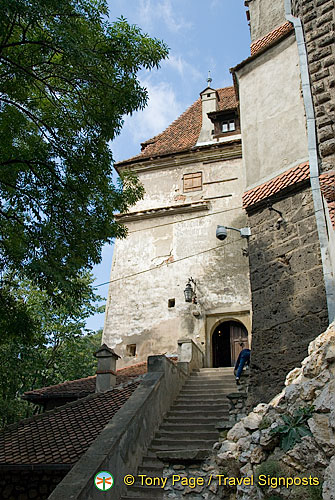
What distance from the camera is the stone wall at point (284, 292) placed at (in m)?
6.29

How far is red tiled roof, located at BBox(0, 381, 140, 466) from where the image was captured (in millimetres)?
7480

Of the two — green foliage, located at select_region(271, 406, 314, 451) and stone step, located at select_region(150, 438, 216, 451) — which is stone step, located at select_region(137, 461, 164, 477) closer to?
stone step, located at select_region(150, 438, 216, 451)

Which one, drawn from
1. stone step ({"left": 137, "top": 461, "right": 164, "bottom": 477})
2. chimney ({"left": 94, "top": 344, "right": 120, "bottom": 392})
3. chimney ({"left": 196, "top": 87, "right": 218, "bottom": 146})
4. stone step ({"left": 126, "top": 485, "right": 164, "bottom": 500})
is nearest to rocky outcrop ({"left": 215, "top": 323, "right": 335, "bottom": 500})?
stone step ({"left": 126, "top": 485, "right": 164, "bottom": 500})

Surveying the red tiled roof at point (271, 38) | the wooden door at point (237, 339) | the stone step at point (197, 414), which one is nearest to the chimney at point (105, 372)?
the stone step at point (197, 414)

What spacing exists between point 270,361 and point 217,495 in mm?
2003

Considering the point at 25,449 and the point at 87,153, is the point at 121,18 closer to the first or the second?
the point at 87,153

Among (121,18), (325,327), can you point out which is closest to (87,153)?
(121,18)

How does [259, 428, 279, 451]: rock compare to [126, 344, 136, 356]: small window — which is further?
[126, 344, 136, 356]: small window

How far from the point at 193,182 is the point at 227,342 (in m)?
6.98

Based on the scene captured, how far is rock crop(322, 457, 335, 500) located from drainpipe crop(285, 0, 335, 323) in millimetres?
2233

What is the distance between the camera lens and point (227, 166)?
18375 millimetres

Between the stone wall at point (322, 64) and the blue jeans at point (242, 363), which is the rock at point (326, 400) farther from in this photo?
the blue jeans at point (242, 363)

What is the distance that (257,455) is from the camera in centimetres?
529

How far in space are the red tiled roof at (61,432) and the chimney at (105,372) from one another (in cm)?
70
